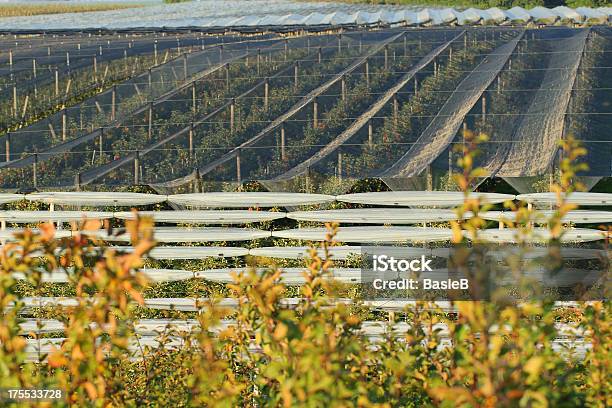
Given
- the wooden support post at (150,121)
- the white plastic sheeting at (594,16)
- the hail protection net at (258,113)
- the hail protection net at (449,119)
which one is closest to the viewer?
the hail protection net at (449,119)

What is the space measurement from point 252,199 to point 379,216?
1226mm

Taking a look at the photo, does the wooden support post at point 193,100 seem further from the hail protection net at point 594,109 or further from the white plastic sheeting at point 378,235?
the hail protection net at point 594,109

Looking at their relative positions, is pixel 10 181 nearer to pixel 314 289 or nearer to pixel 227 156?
pixel 227 156

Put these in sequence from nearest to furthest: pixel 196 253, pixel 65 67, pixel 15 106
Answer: pixel 196 253 → pixel 15 106 → pixel 65 67

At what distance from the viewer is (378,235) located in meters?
8.07

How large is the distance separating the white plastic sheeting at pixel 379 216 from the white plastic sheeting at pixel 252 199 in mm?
135

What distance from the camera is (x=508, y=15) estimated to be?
2264 cm

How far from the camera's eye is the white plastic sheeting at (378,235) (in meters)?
7.96

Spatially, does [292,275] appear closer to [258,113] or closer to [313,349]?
[258,113]

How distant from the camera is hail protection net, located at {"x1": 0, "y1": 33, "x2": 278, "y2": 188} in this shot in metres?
9.70

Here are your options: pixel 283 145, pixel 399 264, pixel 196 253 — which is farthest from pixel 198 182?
pixel 399 264

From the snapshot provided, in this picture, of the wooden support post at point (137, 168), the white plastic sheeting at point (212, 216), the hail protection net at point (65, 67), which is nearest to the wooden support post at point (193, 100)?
the wooden support post at point (137, 168)

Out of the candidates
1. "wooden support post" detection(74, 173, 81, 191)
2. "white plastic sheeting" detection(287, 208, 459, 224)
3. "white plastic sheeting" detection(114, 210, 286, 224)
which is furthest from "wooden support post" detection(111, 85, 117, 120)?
"white plastic sheeting" detection(287, 208, 459, 224)

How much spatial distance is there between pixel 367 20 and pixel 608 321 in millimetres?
18579
